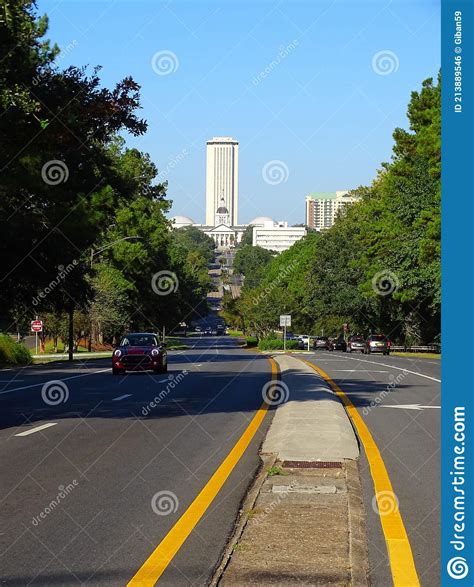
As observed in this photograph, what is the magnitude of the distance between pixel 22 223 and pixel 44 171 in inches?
90.3

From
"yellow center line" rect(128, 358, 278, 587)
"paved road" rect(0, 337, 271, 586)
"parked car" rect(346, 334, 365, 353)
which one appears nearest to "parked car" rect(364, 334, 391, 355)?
"parked car" rect(346, 334, 365, 353)

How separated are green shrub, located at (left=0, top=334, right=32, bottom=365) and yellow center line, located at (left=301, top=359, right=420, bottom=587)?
33.4 m

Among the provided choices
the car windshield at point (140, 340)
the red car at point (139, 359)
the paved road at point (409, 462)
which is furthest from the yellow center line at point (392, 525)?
the car windshield at point (140, 340)

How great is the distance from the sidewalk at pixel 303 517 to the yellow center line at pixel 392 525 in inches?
7.9

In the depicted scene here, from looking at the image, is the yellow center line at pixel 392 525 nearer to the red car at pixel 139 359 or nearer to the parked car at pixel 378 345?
the red car at pixel 139 359

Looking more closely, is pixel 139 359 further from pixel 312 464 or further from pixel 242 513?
pixel 242 513

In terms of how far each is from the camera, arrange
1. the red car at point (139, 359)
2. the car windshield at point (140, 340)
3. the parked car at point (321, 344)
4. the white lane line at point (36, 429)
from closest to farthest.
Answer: the white lane line at point (36, 429) < the red car at point (139, 359) < the car windshield at point (140, 340) < the parked car at point (321, 344)

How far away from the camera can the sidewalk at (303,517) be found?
6.55 m

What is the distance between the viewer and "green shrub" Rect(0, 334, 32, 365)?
4503 cm

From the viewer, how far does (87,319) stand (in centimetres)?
6731

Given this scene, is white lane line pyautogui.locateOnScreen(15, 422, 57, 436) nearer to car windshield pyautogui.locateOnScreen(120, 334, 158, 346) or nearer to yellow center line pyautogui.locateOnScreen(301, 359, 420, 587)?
yellow center line pyautogui.locateOnScreen(301, 359, 420, 587)

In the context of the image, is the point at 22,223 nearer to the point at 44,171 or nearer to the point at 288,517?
the point at 44,171

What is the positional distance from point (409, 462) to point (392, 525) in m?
3.68

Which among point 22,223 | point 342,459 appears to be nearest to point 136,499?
point 342,459
